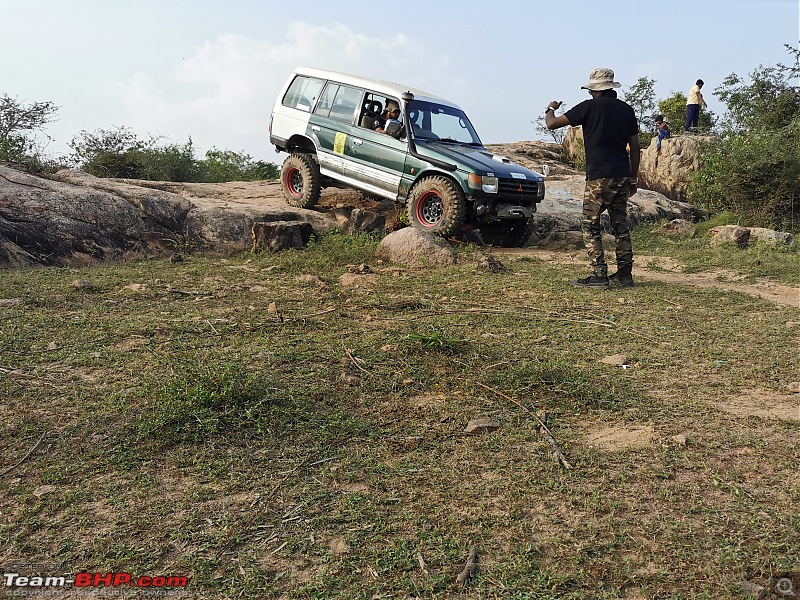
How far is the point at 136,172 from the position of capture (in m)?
15.6

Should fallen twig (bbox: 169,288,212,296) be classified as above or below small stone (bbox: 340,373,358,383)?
above

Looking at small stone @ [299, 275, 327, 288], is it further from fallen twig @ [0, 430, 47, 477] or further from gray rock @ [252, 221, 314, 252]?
fallen twig @ [0, 430, 47, 477]

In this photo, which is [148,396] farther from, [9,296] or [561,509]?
[9,296]

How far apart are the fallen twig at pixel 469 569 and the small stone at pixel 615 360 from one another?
247 centimetres

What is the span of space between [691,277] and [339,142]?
5.33m

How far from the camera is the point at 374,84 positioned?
10.2 meters

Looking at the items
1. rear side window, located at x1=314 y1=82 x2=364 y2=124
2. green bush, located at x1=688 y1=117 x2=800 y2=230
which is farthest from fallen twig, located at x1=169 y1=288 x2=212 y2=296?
green bush, located at x1=688 y1=117 x2=800 y2=230

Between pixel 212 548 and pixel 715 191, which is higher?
pixel 715 191

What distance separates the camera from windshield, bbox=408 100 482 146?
9.98 metres

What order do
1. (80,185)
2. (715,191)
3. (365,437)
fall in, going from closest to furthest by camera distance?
1. (365,437)
2. (80,185)
3. (715,191)

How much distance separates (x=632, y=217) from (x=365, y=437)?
1040 centimetres

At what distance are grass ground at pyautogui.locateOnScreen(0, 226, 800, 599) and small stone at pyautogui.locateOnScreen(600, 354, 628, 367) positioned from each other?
0.22 ft

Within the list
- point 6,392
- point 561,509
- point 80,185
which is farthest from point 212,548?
point 80,185

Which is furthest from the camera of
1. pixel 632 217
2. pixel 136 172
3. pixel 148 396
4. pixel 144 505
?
pixel 136 172
